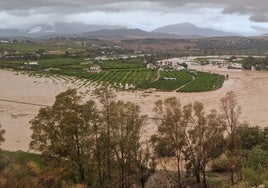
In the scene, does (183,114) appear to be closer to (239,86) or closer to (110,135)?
(110,135)

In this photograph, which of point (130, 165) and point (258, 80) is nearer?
point (130, 165)

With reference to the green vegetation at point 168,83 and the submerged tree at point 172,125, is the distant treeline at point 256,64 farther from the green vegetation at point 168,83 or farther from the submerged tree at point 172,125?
the submerged tree at point 172,125

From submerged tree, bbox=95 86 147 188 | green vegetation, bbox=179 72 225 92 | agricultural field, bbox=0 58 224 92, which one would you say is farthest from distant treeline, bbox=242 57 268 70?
submerged tree, bbox=95 86 147 188

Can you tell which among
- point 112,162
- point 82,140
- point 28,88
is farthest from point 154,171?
point 28,88

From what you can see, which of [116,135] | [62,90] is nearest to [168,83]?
[62,90]

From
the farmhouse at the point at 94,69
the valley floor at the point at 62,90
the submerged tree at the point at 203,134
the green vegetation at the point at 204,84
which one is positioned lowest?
the valley floor at the point at 62,90

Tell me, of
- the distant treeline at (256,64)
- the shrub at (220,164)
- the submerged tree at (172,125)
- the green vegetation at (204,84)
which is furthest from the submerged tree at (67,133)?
the distant treeline at (256,64)

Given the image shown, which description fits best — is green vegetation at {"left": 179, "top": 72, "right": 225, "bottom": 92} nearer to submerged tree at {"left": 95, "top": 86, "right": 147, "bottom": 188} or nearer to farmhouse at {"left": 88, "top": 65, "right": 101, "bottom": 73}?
farmhouse at {"left": 88, "top": 65, "right": 101, "bottom": 73}

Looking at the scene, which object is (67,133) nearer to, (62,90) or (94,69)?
(62,90)
